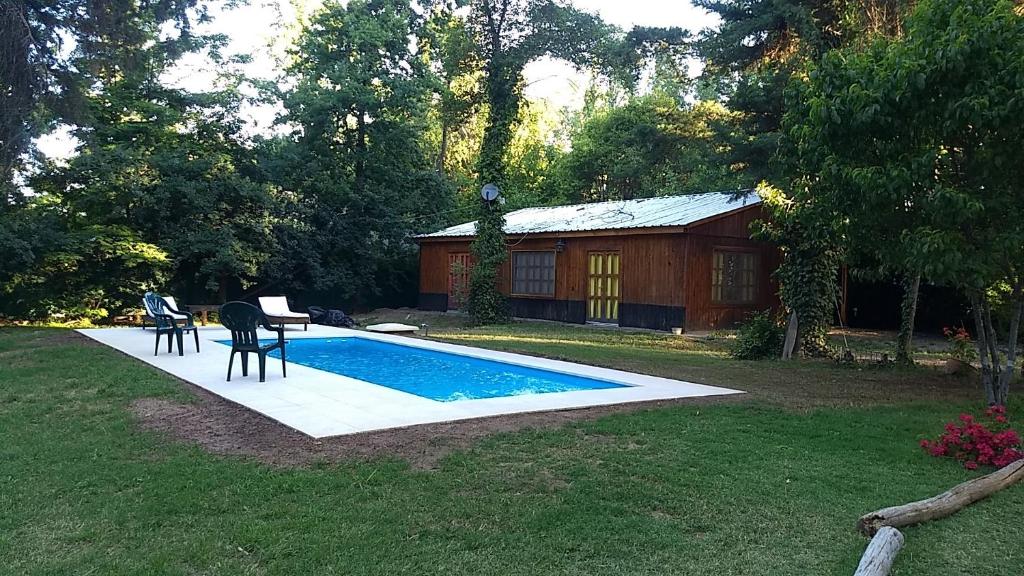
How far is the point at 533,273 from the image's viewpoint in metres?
18.6

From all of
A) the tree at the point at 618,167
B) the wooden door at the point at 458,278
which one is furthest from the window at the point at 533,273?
the tree at the point at 618,167

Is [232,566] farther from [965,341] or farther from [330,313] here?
[330,313]

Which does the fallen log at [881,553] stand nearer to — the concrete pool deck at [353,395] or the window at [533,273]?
the concrete pool deck at [353,395]

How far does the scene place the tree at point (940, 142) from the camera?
547cm

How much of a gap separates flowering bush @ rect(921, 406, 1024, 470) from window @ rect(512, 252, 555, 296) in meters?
13.0

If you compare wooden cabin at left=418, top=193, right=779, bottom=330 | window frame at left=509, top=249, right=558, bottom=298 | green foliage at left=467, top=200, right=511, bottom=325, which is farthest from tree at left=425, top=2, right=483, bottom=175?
window frame at left=509, top=249, right=558, bottom=298

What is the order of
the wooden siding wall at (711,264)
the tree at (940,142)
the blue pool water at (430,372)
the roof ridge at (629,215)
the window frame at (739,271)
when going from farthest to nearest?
the window frame at (739,271)
the roof ridge at (629,215)
the wooden siding wall at (711,264)
the blue pool water at (430,372)
the tree at (940,142)

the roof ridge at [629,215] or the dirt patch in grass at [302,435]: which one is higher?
the roof ridge at [629,215]

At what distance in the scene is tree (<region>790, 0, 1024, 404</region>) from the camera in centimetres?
547

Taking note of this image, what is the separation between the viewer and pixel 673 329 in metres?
15.0

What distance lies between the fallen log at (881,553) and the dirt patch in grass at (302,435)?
2482mm

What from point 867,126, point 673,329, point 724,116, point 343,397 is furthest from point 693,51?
point 343,397

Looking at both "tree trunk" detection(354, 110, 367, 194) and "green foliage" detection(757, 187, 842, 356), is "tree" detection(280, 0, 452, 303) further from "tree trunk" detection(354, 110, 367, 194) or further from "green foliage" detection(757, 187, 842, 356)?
"green foliage" detection(757, 187, 842, 356)

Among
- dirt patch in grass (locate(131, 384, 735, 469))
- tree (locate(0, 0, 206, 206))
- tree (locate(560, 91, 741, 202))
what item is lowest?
dirt patch in grass (locate(131, 384, 735, 469))
